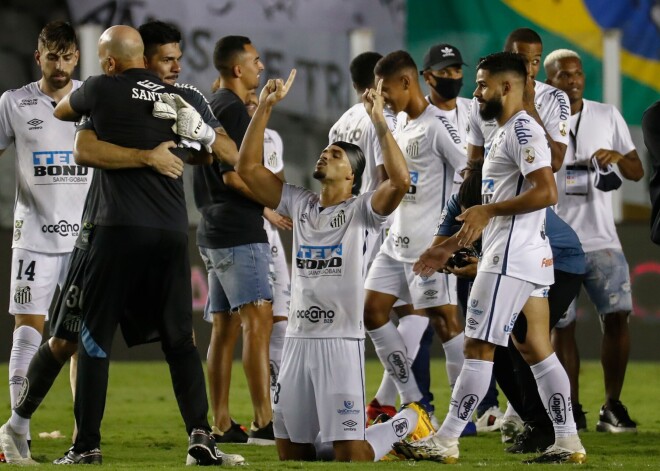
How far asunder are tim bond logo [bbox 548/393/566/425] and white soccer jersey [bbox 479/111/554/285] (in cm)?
54

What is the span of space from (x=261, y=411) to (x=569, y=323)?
209cm

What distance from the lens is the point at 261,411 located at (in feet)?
25.2

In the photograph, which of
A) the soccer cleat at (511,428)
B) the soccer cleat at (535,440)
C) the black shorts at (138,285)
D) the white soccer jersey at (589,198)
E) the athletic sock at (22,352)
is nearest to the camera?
the black shorts at (138,285)

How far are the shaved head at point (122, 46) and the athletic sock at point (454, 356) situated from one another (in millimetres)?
2893

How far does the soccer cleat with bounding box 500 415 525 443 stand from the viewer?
763 centimetres

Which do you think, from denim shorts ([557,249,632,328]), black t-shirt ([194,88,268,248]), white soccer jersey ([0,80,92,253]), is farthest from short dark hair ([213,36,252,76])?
denim shorts ([557,249,632,328])

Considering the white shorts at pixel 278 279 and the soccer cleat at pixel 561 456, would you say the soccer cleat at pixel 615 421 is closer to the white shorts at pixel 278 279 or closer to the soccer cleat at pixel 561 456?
the soccer cleat at pixel 561 456

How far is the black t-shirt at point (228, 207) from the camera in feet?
25.3

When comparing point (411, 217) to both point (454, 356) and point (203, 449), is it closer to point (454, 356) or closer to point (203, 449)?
point (454, 356)

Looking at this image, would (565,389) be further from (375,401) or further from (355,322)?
(375,401)

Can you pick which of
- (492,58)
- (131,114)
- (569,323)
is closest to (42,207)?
(131,114)

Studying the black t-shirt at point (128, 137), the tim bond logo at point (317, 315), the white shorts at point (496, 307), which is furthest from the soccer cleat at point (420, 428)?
the black t-shirt at point (128, 137)

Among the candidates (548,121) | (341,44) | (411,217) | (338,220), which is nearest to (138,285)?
(338,220)

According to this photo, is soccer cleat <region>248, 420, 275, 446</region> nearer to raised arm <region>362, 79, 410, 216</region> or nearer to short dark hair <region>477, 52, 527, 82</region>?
raised arm <region>362, 79, 410, 216</region>
